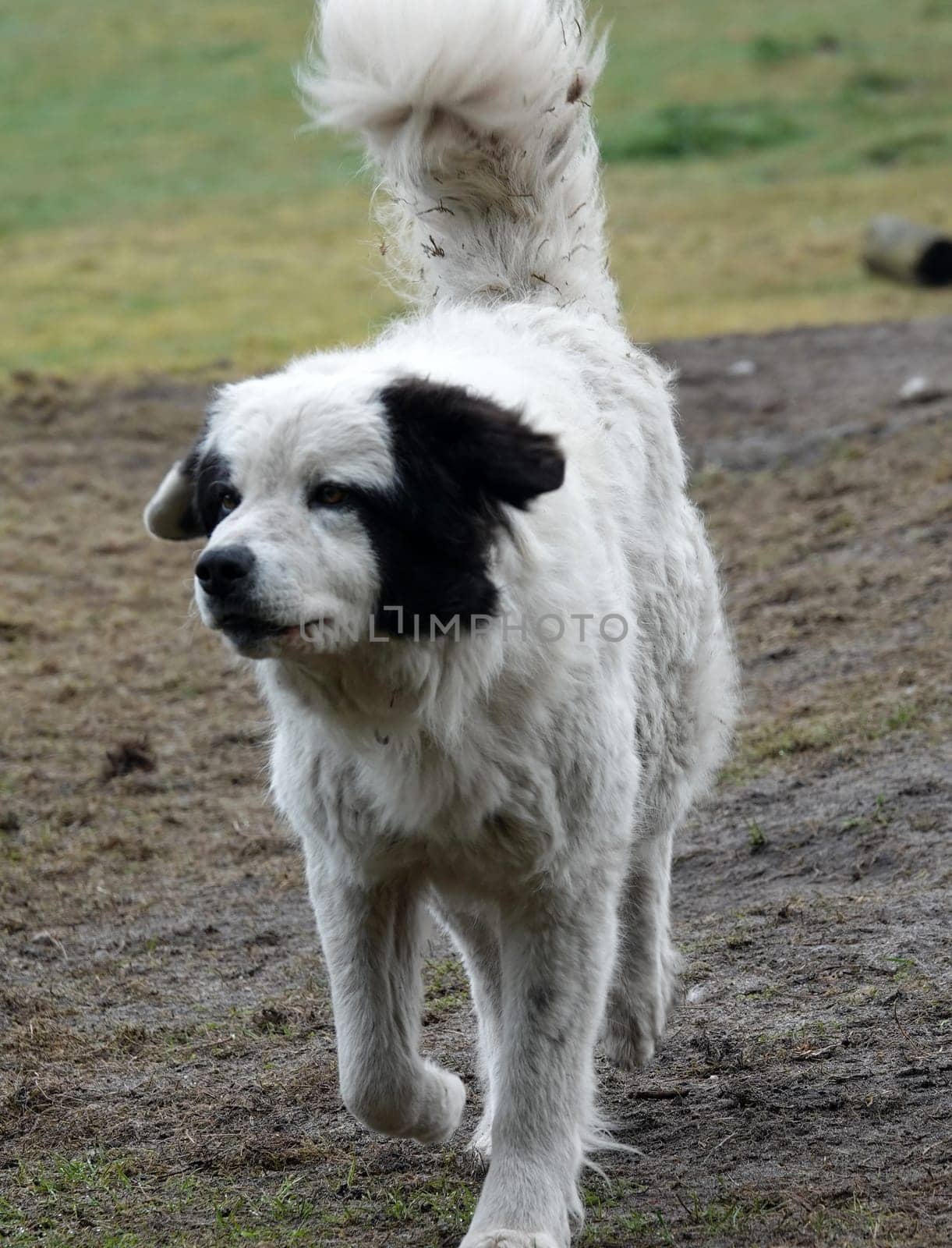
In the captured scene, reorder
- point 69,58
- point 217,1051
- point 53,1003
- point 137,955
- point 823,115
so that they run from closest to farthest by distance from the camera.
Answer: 1. point 217,1051
2. point 53,1003
3. point 137,955
4. point 823,115
5. point 69,58

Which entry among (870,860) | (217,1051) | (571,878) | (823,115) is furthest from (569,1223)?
(823,115)

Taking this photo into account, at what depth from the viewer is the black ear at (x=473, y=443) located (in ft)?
11.6

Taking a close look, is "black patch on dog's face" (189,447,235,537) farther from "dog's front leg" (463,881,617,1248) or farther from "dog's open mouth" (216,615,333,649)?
"dog's front leg" (463,881,617,1248)

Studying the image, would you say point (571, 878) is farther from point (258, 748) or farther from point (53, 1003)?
point (258, 748)

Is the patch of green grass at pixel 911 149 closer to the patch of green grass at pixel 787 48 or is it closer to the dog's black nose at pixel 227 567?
the patch of green grass at pixel 787 48

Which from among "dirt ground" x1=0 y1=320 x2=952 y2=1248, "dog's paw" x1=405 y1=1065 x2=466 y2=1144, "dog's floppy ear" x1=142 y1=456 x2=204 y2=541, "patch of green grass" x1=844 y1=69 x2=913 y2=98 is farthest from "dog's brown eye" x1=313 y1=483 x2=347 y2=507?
"patch of green grass" x1=844 y1=69 x2=913 y2=98

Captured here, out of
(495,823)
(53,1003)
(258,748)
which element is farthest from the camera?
(258,748)

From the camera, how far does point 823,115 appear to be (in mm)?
29891

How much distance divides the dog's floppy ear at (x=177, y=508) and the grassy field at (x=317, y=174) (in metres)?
9.08

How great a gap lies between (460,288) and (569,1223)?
284 centimetres

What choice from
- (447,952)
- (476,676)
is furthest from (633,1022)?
(476,676)

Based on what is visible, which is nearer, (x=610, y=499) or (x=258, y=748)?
(x=610, y=499)

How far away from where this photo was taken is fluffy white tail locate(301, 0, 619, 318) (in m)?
5.16

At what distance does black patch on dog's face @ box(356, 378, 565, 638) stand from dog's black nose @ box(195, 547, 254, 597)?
12.9 inches
